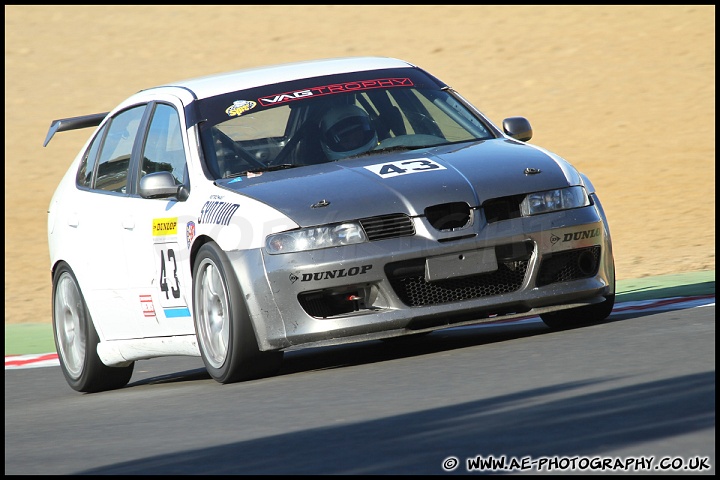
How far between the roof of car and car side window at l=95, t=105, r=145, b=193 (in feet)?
1.24

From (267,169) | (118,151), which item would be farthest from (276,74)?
(118,151)

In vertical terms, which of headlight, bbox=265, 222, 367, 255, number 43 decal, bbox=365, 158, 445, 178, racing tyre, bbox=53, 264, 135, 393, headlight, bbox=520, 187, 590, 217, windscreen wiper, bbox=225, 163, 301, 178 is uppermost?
number 43 decal, bbox=365, 158, 445, 178

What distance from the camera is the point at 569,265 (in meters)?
7.91

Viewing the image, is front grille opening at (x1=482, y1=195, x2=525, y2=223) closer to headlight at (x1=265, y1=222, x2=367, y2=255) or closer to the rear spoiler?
headlight at (x1=265, y1=222, x2=367, y2=255)

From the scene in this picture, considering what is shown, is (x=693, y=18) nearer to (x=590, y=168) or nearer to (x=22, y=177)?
(x=590, y=168)

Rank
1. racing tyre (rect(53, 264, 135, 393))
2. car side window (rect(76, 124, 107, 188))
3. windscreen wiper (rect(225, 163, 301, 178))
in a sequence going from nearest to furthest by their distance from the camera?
windscreen wiper (rect(225, 163, 301, 178))
racing tyre (rect(53, 264, 135, 393))
car side window (rect(76, 124, 107, 188))

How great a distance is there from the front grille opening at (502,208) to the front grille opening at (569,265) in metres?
0.29

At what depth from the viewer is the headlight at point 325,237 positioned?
24.5 ft

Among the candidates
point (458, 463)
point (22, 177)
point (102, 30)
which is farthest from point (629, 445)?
point (102, 30)

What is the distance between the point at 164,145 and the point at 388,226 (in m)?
1.96

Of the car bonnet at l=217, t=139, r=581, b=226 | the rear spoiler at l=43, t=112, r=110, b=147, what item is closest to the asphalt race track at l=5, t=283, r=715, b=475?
the car bonnet at l=217, t=139, r=581, b=226

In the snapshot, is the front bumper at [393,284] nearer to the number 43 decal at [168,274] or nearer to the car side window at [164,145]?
the number 43 decal at [168,274]

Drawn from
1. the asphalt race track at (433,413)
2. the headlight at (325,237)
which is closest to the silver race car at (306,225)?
the headlight at (325,237)

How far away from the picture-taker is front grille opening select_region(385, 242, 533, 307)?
7504mm
